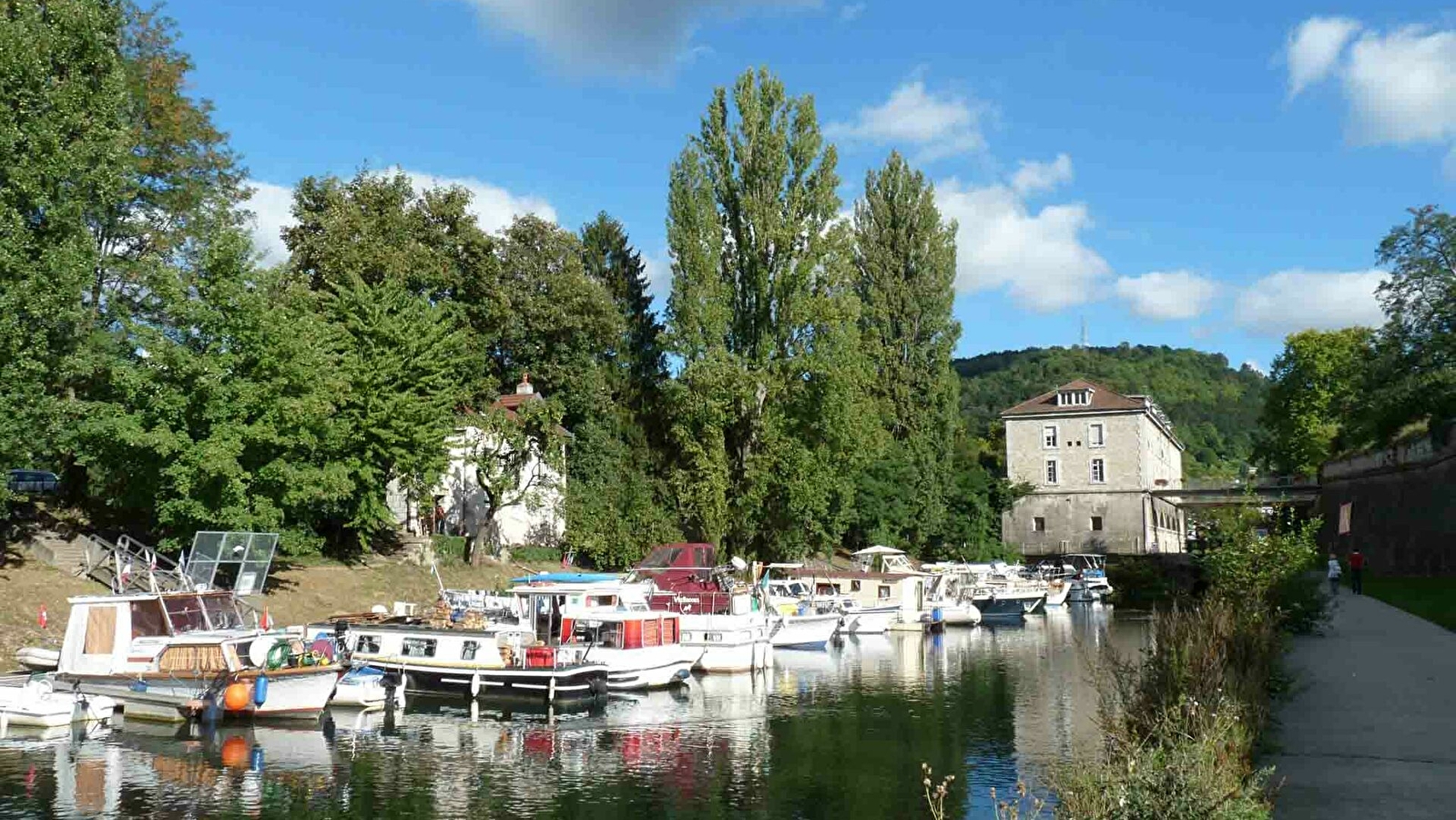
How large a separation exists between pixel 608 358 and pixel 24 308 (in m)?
37.6

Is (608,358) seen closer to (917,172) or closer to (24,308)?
(917,172)

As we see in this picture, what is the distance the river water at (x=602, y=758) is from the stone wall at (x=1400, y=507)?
1210 inches

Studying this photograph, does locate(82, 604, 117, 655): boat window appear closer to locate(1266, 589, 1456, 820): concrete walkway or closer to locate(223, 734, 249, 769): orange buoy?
locate(223, 734, 249, 769): orange buoy

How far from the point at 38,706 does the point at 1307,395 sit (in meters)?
104

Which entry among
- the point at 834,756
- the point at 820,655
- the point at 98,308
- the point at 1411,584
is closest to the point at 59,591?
the point at 98,308

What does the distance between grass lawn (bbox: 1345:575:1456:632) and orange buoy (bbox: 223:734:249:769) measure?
3177 cm

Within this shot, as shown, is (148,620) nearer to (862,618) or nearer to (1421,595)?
(862,618)

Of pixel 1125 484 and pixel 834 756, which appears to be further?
pixel 1125 484

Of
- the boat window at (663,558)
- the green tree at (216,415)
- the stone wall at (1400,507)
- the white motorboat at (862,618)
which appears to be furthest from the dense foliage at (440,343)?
the stone wall at (1400,507)

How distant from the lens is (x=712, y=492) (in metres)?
57.7

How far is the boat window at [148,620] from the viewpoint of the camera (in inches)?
1148

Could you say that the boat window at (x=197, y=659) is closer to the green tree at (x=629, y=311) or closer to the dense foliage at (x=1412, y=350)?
the green tree at (x=629, y=311)

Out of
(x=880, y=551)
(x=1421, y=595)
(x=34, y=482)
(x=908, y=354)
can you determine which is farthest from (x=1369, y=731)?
(x=908, y=354)

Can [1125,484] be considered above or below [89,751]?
above
